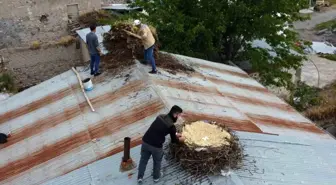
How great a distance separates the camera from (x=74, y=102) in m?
10.8

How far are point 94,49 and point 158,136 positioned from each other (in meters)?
5.17

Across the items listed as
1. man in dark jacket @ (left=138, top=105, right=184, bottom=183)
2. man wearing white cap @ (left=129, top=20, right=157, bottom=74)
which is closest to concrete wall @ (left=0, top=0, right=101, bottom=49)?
man wearing white cap @ (left=129, top=20, right=157, bottom=74)

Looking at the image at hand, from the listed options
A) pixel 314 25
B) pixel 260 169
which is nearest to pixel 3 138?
pixel 260 169

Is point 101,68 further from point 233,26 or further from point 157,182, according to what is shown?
point 233,26

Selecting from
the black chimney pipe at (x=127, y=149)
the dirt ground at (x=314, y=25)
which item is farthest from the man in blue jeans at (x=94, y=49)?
the dirt ground at (x=314, y=25)

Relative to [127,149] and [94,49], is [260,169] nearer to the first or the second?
[127,149]

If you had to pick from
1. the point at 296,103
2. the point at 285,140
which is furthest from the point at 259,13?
the point at 285,140

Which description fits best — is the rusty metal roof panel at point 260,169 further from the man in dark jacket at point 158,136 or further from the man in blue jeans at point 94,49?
the man in blue jeans at point 94,49

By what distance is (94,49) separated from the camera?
11.4 m

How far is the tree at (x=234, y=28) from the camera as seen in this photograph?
1726 cm

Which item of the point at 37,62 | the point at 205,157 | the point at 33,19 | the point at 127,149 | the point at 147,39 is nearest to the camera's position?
the point at 205,157

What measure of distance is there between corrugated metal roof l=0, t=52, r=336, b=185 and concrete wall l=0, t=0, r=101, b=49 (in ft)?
29.5

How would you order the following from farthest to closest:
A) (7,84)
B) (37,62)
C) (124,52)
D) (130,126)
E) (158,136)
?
(37,62), (7,84), (124,52), (130,126), (158,136)

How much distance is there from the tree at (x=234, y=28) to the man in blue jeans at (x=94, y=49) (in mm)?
6025
